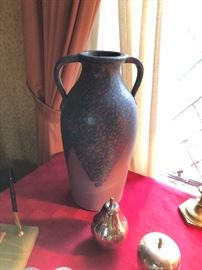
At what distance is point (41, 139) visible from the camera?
108cm

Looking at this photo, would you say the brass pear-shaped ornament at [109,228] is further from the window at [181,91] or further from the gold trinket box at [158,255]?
the window at [181,91]

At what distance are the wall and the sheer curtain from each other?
349 millimetres

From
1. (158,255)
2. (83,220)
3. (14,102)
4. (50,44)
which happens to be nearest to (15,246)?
(83,220)

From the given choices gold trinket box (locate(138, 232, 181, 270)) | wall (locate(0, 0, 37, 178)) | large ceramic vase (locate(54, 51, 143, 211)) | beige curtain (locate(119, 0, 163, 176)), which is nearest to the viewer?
gold trinket box (locate(138, 232, 181, 270))

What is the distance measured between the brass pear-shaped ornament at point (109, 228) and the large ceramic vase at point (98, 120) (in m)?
0.11

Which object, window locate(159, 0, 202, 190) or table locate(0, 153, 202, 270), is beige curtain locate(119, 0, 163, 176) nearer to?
window locate(159, 0, 202, 190)

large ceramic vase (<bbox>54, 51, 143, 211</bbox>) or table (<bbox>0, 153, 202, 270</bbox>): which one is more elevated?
large ceramic vase (<bbox>54, 51, 143, 211</bbox>)

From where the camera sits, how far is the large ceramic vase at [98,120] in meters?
0.67

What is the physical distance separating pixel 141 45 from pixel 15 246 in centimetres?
64

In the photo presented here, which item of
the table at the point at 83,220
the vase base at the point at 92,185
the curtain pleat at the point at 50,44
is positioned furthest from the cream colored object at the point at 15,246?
the curtain pleat at the point at 50,44

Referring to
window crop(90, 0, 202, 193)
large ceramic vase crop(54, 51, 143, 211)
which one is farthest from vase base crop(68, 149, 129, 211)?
window crop(90, 0, 202, 193)

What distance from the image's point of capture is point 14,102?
1226 mm

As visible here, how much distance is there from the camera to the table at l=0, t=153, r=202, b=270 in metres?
0.64

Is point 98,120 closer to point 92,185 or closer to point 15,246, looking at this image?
point 92,185
